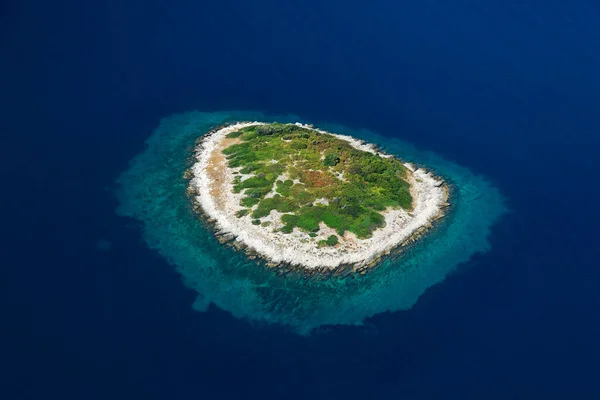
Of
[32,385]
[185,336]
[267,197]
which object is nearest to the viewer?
[32,385]

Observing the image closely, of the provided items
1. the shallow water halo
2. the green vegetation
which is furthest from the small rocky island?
Answer: the shallow water halo

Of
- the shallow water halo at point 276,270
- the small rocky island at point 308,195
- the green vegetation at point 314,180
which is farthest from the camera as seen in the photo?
the green vegetation at point 314,180

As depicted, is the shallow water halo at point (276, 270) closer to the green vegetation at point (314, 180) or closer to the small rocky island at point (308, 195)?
the small rocky island at point (308, 195)

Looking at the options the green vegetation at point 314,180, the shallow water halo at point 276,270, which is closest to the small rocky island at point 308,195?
the green vegetation at point 314,180

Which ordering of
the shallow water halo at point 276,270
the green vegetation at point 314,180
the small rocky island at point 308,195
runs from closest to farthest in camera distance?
the shallow water halo at point 276,270 < the small rocky island at point 308,195 < the green vegetation at point 314,180

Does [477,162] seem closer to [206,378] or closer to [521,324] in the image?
[521,324]

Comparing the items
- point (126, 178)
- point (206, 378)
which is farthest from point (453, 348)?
point (126, 178)
